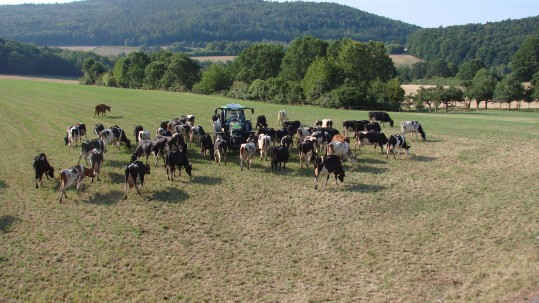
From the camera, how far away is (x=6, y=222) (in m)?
13.7

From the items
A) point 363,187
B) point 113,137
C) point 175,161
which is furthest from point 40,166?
point 363,187

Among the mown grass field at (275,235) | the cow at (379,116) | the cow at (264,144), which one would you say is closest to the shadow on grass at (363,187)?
the mown grass field at (275,235)

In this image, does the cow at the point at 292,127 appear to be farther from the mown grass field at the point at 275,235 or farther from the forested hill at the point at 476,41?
the forested hill at the point at 476,41

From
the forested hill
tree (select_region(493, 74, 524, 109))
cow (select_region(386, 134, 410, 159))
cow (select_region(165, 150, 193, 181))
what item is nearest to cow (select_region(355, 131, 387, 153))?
cow (select_region(386, 134, 410, 159))

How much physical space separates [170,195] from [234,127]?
7.40 meters

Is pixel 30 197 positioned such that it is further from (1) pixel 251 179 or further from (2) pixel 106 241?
(1) pixel 251 179

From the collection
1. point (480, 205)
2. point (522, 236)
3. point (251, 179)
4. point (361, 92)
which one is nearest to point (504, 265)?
point (522, 236)

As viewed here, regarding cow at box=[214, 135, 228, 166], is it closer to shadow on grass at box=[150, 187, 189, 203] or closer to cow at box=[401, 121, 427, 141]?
shadow on grass at box=[150, 187, 189, 203]

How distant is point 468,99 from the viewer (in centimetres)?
7619

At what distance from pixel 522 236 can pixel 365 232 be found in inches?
173

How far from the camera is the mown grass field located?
10414 millimetres

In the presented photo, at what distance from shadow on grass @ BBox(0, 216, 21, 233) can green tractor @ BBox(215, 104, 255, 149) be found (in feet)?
34.2

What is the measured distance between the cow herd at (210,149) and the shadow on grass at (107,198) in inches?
15.5

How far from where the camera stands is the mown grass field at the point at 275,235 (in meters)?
10.4
